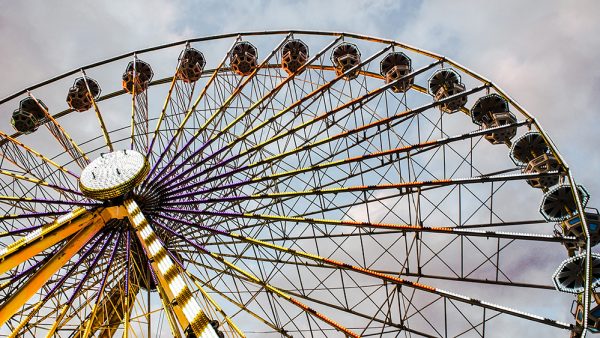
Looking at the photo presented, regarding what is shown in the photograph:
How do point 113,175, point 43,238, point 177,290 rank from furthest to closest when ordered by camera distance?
point 113,175 → point 43,238 → point 177,290

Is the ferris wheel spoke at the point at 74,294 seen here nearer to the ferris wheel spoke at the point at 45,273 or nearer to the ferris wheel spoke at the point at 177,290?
the ferris wheel spoke at the point at 45,273

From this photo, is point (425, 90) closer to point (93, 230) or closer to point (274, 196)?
point (274, 196)

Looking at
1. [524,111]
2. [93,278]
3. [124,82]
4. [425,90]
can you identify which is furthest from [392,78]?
[93,278]

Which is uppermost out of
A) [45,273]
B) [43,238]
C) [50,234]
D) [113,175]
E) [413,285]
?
[113,175]

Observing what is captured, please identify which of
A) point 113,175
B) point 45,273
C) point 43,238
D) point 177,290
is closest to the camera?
point 177,290

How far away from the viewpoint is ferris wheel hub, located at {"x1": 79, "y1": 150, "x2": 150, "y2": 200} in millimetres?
15617

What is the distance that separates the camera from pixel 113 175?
16281 millimetres

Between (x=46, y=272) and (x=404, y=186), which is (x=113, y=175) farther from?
(x=404, y=186)

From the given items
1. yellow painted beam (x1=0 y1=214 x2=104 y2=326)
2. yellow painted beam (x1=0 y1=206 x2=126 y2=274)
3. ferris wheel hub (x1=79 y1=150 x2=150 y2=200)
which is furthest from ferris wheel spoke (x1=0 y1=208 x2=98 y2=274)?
ferris wheel hub (x1=79 y1=150 x2=150 y2=200)

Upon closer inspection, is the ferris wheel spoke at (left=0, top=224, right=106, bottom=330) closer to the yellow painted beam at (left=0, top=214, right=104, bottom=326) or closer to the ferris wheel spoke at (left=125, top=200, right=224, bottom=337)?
the yellow painted beam at (left=0, top=214, right=104, bottom=326)

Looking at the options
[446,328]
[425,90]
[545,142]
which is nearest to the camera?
[446,328]

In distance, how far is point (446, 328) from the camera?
14.8 metres

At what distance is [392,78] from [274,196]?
954cm

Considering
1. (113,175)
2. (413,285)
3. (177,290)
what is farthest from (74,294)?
(413,285)
